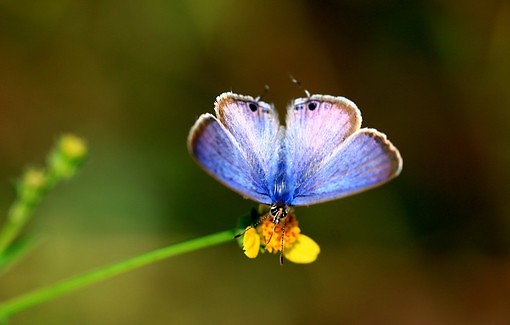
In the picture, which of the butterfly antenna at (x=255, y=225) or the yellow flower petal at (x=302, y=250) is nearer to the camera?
the butterfly antenna at (x=255, y=225)

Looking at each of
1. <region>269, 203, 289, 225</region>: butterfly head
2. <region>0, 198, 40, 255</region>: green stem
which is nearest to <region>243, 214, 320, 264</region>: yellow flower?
<region>269, 203, 289, 225</region>: butterfly head

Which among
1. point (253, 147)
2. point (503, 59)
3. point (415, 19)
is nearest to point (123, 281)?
point (253, 147)

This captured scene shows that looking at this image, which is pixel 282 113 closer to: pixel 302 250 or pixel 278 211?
pixel 302 250

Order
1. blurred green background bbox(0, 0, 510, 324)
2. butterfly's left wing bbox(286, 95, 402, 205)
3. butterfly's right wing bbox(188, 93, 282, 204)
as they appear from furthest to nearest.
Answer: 1. blurred green background bbox(0, 0, 510, 324)
2. butterfly's left wing bbox(286, 95, 402, 205)
3. butterfly's right wing bbox(188, 93, 282, 204)

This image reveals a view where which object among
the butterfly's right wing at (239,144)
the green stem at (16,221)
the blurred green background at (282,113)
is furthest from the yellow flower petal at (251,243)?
the blurred green background at (282,113)

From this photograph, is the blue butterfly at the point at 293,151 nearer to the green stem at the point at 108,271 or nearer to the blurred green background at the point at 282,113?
the green stem at the point at 108,271

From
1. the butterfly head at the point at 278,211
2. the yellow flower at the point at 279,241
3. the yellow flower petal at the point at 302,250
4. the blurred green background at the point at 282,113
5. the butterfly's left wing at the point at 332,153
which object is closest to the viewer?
the butterfly's left wing at the point at 332,153

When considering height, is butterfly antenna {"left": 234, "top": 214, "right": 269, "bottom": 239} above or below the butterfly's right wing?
below

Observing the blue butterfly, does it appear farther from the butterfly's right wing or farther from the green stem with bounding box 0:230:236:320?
the green stem with bounding box 0:230:236:320

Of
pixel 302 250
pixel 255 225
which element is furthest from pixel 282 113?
pixel 255 225
